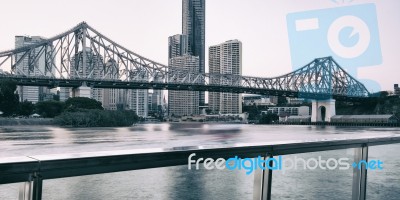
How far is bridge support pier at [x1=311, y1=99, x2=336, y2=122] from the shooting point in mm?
93188

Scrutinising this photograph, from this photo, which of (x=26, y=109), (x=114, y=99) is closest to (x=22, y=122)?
(x=26, y=109)

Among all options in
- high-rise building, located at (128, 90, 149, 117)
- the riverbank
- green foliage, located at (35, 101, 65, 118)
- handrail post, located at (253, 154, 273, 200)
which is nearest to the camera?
handrail post, located at (253, 154, 273, 200)

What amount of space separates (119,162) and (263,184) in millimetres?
789

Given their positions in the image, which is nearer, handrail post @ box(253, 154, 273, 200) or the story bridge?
handrail post @ box(253, 154, 273, 200)

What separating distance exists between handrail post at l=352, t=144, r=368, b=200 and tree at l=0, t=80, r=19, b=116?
58.5 metres

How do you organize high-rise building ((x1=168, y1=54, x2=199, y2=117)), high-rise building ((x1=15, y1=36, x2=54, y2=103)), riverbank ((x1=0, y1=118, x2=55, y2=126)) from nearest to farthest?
1. riverbank ((x1=0, y1=118, x2=55, y2=126))
2. high-rise building ((x1=15, y1=36, x2=54, y2=103))
3. high-rise building ((x1=168, y1=54, x2=199, y2=117))

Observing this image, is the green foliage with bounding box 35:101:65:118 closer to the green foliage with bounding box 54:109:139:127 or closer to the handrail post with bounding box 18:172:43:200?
the green foliage with bounding box 54:109:139:127

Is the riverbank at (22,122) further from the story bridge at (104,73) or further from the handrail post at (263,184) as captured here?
the handrail post at (263,184)

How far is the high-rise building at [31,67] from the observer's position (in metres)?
65.5

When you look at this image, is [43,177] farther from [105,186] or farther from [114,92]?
[114,92]

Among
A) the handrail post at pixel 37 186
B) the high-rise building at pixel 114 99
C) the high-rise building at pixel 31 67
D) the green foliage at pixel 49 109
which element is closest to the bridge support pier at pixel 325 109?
the high-rise building at pixel 114 99

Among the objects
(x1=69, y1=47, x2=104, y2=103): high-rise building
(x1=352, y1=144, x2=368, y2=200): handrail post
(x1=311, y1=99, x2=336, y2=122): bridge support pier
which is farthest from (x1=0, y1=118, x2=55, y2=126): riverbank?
(x1=311, y1=99, x2=336, y2=122): bridge support pier

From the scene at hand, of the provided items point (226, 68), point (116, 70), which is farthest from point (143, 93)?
point (116, 70)

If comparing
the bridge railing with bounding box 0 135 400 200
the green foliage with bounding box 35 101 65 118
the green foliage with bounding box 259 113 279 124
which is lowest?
the green foliage with bounding box 259 113 279 124
